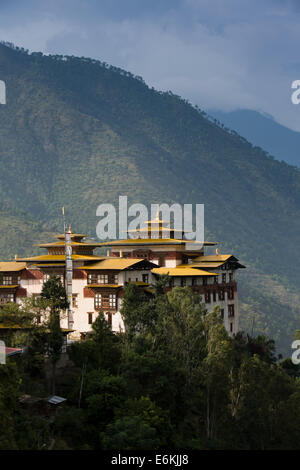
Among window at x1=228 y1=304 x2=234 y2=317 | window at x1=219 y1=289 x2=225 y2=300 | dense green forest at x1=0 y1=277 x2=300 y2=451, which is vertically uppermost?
window at x1=219 y1=289 x2=225 y2=300

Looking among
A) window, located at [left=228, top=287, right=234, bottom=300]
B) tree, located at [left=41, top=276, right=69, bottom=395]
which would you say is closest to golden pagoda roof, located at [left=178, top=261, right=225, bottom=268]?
window, located at [left=228, top=287, right=234, bottom=300]

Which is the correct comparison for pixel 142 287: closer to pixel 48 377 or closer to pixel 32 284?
pixel 32 284

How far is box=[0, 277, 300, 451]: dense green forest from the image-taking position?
3666cm

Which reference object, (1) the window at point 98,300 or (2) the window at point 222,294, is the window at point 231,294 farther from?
(1) the window at point 98,300

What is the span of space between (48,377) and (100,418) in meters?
6.33

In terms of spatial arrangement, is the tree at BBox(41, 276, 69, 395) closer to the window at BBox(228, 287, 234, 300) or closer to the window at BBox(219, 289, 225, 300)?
the window at BBox(219, 289, 225, 300)

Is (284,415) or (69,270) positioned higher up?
(69,270)

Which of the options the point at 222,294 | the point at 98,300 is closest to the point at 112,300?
the point at 98,300

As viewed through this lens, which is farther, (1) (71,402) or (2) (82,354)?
(2) (82,354)

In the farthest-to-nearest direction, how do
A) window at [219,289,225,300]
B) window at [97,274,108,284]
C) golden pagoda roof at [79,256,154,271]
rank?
window at [219,289,225,300] < window at [97,274,108,284] < golden pagoda roof at [79,256,154,271]

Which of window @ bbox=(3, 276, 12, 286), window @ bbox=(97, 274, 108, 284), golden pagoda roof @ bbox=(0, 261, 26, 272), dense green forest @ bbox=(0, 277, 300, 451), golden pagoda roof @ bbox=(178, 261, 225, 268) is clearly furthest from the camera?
golden pagoda roof @ bbox=(178, 261, 225, 268)

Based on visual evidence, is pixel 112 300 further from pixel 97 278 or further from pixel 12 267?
pixel 12 267

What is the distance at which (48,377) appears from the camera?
4269 cm
